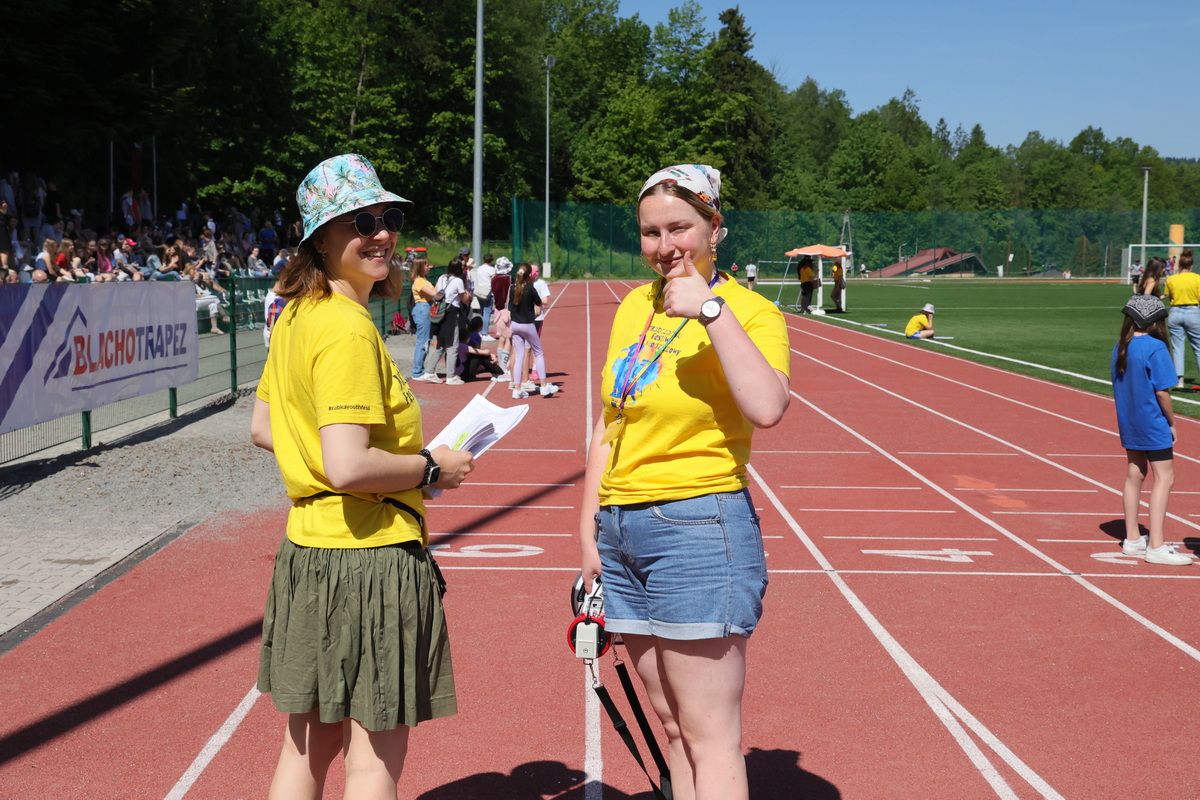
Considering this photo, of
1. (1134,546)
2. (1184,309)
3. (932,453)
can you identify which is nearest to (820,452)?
(932,453)

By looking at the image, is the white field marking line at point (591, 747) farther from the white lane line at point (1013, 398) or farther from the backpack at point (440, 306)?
the backpack at point (440, 306)

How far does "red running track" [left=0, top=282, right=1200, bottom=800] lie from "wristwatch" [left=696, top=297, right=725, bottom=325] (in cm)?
210

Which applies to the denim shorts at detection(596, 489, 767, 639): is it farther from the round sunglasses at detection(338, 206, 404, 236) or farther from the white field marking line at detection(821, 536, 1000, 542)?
the white field marking line at detection(821, 536, 1000, 542)

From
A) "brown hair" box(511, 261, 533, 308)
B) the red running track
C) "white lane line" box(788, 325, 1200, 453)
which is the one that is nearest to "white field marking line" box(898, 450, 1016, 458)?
the red running track

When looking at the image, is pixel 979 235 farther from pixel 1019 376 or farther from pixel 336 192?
pixel 336 192

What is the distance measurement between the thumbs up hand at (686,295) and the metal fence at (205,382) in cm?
846

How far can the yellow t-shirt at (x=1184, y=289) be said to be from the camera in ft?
50.8

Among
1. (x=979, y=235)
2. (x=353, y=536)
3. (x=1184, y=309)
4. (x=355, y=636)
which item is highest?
(x=979, y=235)

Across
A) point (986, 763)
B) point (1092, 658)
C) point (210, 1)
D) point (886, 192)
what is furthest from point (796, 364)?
point (886, 192)

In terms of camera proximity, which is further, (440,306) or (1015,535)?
(440,306)

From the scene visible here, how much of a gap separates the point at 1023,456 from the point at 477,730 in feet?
27.0

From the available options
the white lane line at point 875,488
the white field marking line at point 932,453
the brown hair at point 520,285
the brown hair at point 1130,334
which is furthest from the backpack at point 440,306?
the brown hair at point 1130,334

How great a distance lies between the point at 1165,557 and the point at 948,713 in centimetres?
325

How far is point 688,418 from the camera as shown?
2770mm
